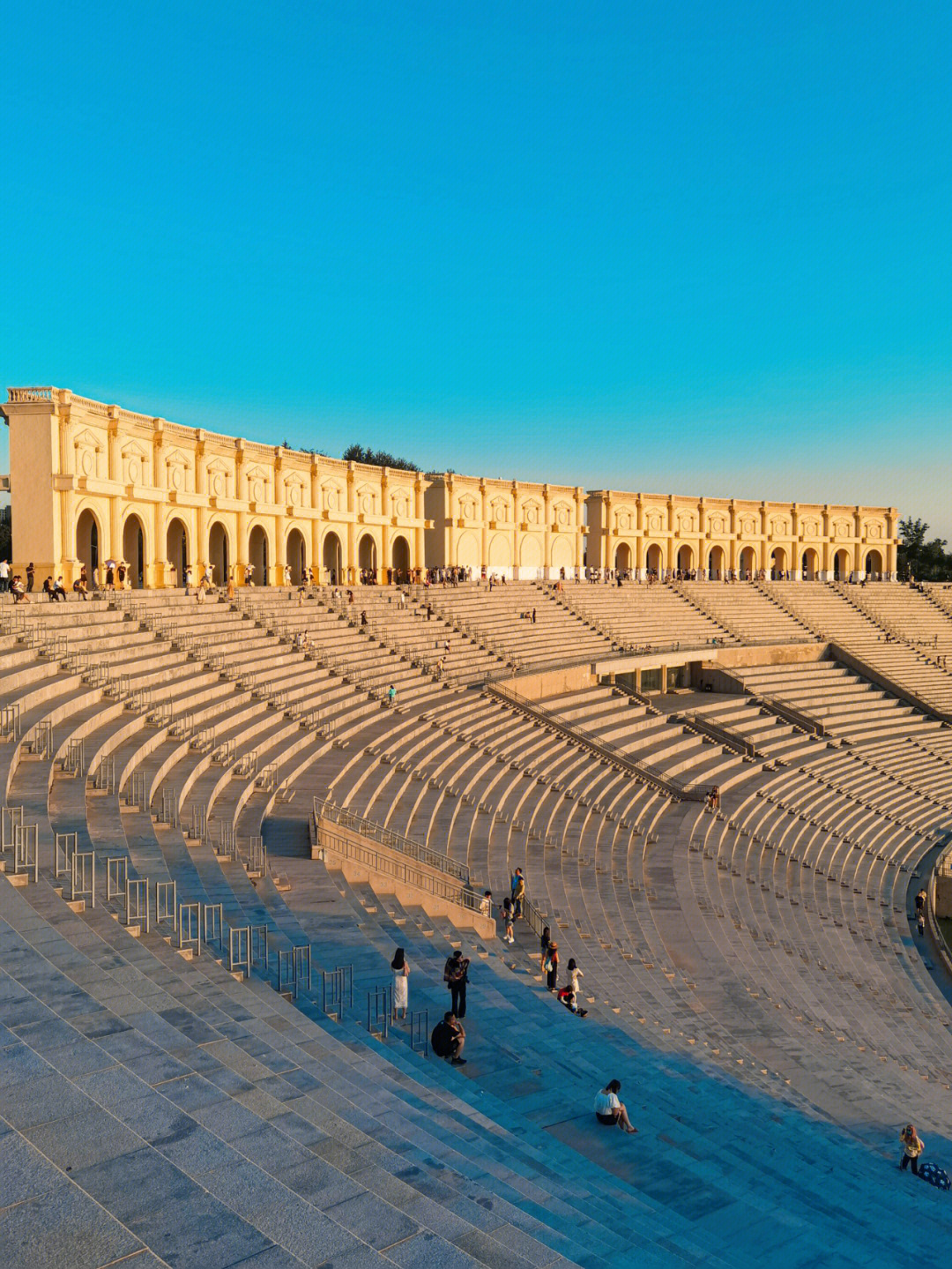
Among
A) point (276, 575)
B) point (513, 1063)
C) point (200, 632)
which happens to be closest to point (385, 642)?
point (200, 632)

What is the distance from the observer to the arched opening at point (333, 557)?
44375mm

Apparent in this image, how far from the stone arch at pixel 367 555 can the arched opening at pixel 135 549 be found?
14623mm

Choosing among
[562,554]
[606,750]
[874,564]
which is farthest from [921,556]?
[606,750]

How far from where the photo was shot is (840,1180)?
356 inches

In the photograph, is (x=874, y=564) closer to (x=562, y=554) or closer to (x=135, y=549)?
(x=562, y=554)

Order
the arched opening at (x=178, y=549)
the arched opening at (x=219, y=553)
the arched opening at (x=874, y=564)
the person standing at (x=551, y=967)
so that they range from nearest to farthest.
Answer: the person standing at (x=551, y=967) → the arched opening at (x=178, y=549) → the arched opening at (x=219, y=553) → the arched opening at (x=874, y=564)

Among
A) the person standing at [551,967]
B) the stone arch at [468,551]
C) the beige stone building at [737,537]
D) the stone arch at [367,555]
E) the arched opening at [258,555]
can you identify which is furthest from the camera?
the beige stone building at [737,537]

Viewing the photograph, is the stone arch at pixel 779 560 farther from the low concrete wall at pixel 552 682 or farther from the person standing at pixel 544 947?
the person standing at pixel 544 947

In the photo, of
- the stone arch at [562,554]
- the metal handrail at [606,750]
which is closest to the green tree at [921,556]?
the stone arch at [562,554]

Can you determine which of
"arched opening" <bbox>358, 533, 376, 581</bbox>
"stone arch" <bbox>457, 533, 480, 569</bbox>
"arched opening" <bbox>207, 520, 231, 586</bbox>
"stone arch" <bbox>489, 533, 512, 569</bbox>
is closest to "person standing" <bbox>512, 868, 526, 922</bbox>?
"arched opening" <bbox>207, 520, 231, 586</bbox>

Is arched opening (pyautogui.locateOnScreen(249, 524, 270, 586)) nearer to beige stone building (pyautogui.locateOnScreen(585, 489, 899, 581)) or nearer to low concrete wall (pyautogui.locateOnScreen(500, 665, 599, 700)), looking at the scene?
low concrete wall (pyautogui.locateOnScreen(500, 665, 599, 700))

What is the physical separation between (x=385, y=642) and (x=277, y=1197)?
2626 centimetres

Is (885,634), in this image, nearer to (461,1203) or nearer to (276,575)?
(276,575)

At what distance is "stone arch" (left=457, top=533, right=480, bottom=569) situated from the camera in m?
50.7
